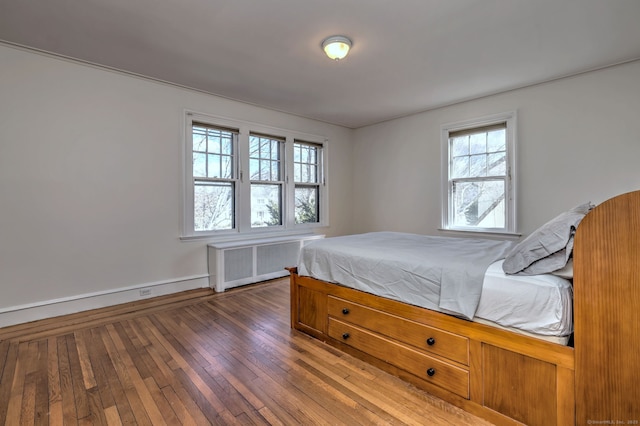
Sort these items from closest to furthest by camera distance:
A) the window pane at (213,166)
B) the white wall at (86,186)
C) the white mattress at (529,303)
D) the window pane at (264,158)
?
1. the white mattress at (529,303)
2. the white wall at (86,186)
3. the window pane at (213,166)
4. the window pane at (264,158)

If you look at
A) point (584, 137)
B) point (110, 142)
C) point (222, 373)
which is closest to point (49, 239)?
point (110, 142)

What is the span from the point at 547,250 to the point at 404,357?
108 cm

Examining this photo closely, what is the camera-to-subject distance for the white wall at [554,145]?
3170 mm

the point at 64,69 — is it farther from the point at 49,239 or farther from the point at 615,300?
the point at 615,300

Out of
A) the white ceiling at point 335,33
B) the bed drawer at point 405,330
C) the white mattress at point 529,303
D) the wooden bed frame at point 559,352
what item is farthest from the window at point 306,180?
the white mattress at point 529,303

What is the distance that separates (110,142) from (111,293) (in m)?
1.73

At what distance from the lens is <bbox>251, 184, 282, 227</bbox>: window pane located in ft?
15.1

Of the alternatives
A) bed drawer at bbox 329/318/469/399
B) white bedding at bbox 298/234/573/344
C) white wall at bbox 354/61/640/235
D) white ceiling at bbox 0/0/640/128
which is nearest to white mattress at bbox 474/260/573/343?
white bedding at bbox 298/234/573/344

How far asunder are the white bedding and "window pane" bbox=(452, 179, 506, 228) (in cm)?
237

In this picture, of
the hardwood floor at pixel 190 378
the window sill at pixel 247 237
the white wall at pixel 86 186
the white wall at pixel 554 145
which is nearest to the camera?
the hardwood floor at pixel 190 378

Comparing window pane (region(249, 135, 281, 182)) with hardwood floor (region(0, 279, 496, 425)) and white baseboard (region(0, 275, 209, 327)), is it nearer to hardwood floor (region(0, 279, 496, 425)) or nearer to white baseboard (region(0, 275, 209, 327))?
white baseboard (region(0, 275, 209, 327))

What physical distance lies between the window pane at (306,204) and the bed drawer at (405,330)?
2.98m

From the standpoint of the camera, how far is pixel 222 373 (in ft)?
6.64

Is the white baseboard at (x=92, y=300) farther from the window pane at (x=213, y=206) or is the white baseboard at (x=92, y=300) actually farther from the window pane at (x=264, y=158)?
the window pane at (x=264, y=158)
